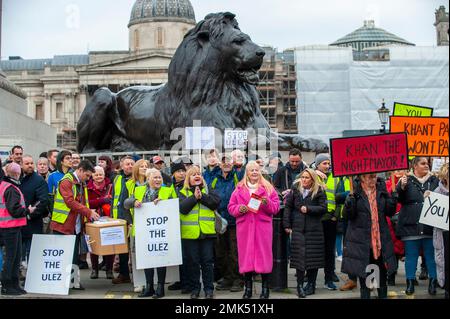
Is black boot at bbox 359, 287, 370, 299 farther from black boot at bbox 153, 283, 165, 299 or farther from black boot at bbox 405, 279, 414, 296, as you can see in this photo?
black boot at bbox 153, 283, 165, 299

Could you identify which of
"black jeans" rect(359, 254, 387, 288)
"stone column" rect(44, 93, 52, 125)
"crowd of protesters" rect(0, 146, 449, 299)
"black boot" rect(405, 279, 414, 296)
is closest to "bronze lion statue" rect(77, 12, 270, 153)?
"crowd of protesters" rect(0, 146, 449, 299)

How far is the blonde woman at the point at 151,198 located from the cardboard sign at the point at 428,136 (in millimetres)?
2728

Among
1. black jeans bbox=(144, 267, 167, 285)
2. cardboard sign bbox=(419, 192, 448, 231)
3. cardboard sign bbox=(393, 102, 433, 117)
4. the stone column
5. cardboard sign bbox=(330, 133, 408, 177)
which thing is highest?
the stone column

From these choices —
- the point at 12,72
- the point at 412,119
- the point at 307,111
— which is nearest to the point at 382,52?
the point at 307,111

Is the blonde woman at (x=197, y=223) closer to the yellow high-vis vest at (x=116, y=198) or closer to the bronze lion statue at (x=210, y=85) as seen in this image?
the yellow high-vis vest at (x=116, y=198)

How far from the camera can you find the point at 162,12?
80.0 meters

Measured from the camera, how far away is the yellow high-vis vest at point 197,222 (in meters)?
9.06

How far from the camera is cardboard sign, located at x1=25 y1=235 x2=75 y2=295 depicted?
9.27 meters

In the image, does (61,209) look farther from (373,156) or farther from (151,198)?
(373,156)

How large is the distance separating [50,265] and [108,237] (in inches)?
27.7

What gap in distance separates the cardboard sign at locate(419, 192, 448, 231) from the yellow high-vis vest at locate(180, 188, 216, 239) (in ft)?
7.29

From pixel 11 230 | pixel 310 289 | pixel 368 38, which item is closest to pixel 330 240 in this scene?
pixel 310 289

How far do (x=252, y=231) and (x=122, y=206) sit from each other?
6.16 ft

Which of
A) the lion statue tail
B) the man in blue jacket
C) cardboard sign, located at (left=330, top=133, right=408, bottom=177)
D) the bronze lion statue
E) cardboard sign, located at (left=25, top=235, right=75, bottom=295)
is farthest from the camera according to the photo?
the lion statue tail
